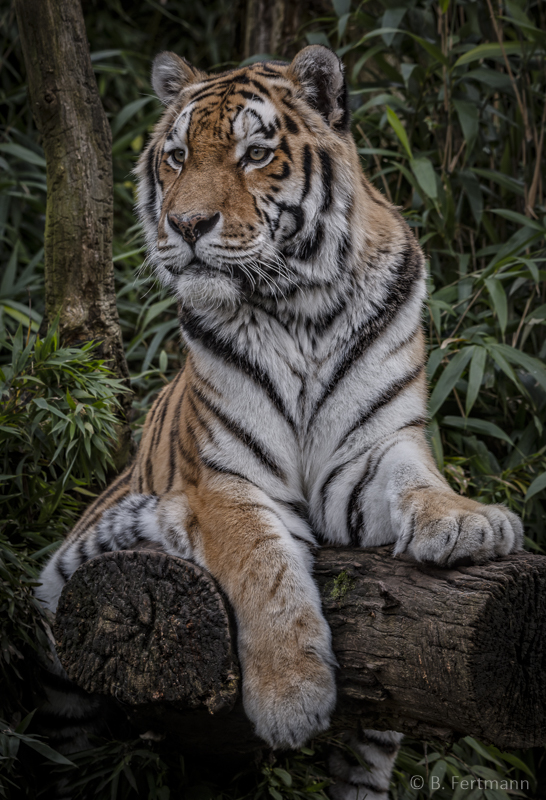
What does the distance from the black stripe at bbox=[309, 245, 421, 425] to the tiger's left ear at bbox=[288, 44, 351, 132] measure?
41 centimetres

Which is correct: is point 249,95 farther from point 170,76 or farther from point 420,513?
point 420,513

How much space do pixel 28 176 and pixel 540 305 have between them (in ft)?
9.15

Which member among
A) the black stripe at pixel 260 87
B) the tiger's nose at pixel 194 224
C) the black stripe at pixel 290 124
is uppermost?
the black stripe at pixel 260 87

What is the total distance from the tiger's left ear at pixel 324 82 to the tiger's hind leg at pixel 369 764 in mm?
1685

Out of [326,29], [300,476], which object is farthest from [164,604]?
[326,29]

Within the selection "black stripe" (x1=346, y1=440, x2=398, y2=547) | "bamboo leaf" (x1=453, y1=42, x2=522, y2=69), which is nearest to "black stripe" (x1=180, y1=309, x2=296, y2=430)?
"black stripe" (x1=346, y1=440, x2=398, y2=547)

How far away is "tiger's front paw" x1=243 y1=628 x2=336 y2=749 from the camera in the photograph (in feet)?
4.91

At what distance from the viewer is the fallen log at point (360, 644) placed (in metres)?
1.28

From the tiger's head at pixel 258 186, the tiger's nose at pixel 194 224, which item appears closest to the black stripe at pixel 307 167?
the tiger's head at pixel 258 186

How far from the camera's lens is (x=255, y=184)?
1823 millimetres

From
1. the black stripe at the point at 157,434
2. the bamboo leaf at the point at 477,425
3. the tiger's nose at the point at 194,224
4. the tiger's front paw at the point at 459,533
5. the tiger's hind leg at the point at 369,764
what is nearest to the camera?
the tiger's front paw at the point at 459,533

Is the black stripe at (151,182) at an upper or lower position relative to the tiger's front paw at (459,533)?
upper

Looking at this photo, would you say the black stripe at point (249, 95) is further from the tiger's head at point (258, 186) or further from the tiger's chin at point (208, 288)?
the tiger's chin at point (208, 288)

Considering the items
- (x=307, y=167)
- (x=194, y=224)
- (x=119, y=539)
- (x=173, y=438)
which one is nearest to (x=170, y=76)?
(x=307, y=167)
